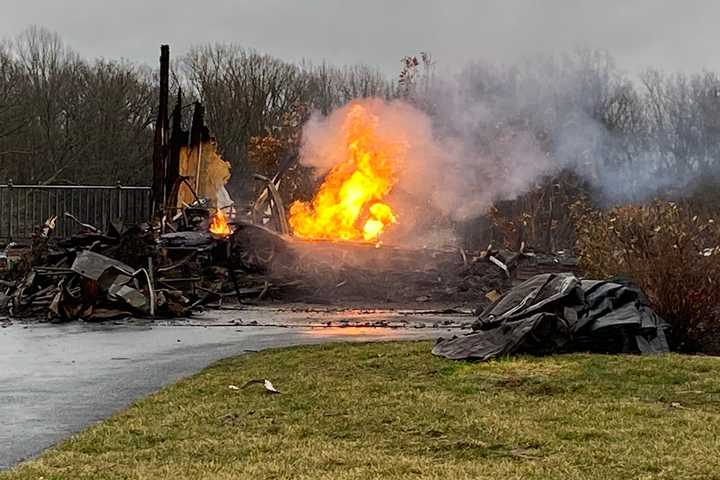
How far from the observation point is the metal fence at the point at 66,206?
3244cm

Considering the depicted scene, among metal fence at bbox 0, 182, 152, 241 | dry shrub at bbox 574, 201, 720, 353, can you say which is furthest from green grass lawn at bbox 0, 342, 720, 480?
metal fence at bbox 0, 182, 152, 241

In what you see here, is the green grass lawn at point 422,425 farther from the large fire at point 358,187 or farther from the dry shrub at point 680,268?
the large fire at point 358,187

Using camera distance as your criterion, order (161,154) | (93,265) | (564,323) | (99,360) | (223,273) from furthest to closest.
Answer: (161,154) < (223,273) < (93,265) < (99,360) < (564,323)

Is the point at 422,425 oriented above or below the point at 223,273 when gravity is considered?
below

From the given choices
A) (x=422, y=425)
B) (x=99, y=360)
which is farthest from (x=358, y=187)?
(x=422, y=425)

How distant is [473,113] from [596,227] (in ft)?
40.6

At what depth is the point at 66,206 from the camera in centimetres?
3400

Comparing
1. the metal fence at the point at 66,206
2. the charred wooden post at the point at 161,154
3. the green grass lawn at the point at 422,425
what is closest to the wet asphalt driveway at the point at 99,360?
the green grass lawn at the point at 422,425

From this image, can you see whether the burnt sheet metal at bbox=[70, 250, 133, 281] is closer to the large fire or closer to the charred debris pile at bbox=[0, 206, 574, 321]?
the charred debris pile at bbox=[0, 206, 574, 321]

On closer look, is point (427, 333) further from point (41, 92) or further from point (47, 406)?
point (41, 92)

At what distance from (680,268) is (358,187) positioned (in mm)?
12858

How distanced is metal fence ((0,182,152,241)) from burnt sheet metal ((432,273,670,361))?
23.6 m

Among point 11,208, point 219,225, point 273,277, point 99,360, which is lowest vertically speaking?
point 99,360

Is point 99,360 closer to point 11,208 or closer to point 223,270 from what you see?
point 223,270
